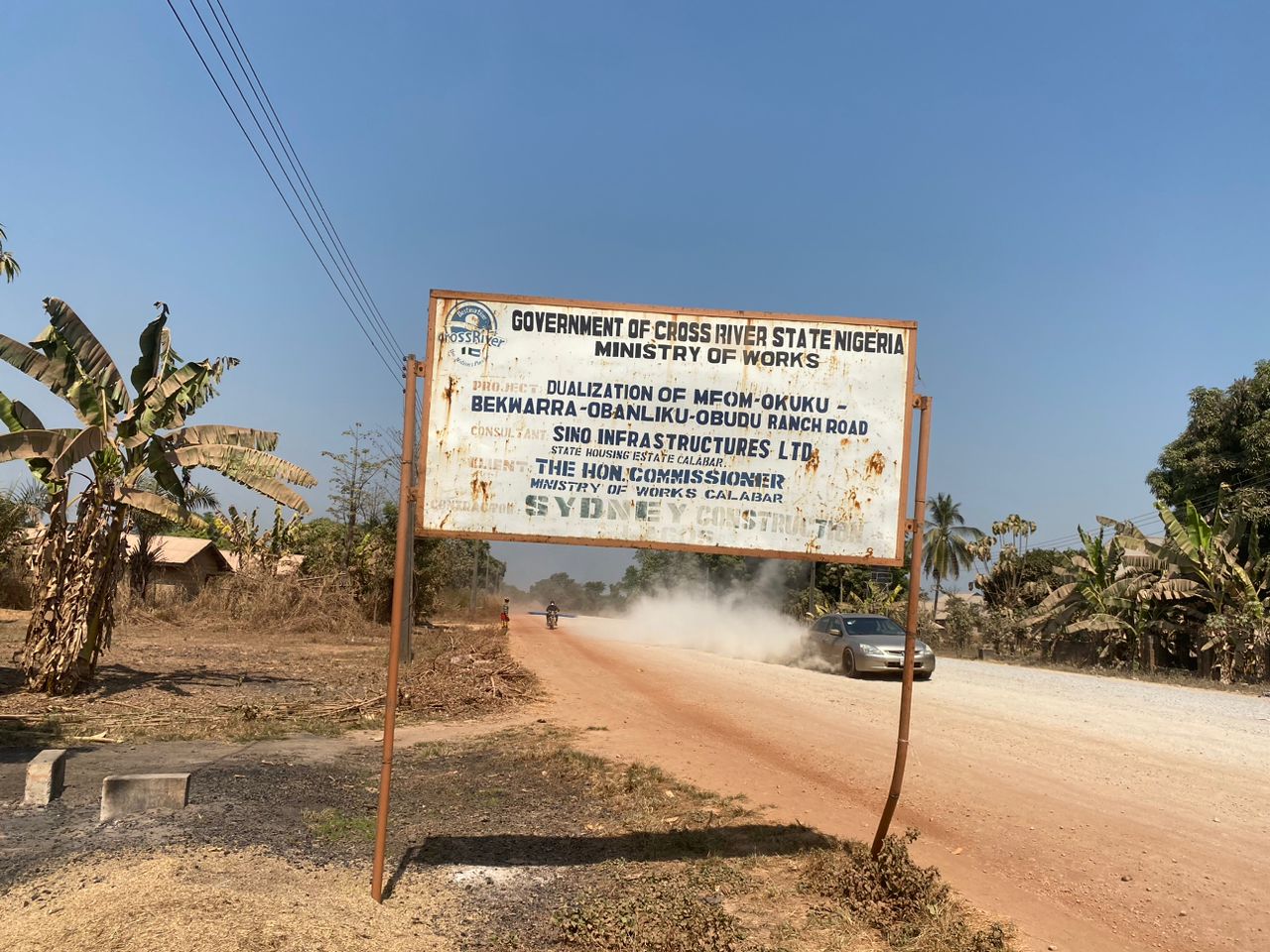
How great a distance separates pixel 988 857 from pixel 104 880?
573 centimetres

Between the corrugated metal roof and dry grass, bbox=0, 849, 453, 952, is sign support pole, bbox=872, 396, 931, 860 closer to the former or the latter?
dry grass, bbox=0, 849, 453, 952

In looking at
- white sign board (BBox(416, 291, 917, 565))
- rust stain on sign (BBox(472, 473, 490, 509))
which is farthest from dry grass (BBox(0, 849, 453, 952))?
rust stain on sign (BBox(472, 473, 490, 509))

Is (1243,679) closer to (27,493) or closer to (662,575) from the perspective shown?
(27,493)

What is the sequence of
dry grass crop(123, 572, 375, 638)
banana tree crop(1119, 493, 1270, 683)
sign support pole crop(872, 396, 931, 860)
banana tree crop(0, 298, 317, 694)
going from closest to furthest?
sign support pole crop(872, 396, 931, 860), banana tree crop(0, 298, 317, 694), banana tree crop(1119, 493, 1270, 683), dry grass crop(123, 572, 375, 638)

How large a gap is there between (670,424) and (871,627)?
16908mm

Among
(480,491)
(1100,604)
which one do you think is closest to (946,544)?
(1100,604)

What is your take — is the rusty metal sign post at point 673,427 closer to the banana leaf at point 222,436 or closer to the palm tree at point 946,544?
the banana leaf at point 222,436

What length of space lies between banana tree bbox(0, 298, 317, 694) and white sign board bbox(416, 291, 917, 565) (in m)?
9.29

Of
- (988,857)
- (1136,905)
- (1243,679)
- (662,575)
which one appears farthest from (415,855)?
(662,575)

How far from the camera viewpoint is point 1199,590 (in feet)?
79.8

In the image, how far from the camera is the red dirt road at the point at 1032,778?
5.72m

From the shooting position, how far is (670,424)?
575 centimetres

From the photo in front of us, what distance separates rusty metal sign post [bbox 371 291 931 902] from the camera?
5672 mm

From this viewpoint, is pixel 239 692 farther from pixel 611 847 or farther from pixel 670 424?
pixel 670 424
